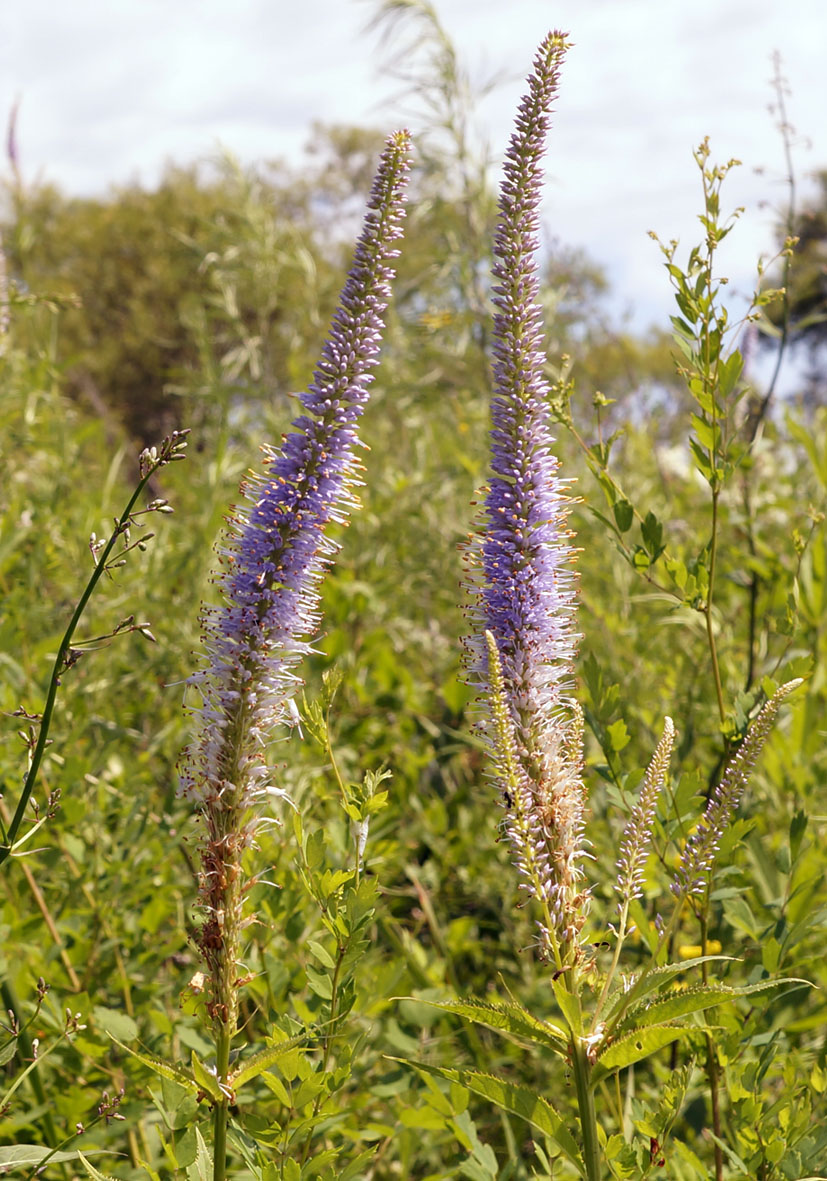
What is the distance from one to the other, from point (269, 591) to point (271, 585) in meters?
0.03

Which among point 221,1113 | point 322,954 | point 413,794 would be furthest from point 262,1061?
point 413,794

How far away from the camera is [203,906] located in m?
1.78

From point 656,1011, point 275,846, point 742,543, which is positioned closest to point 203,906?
point 656,1011

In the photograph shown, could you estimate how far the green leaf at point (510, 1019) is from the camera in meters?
1.63

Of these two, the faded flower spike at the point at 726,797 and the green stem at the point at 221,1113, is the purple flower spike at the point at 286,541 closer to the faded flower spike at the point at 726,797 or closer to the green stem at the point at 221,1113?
the green stem at the point at 221,1113

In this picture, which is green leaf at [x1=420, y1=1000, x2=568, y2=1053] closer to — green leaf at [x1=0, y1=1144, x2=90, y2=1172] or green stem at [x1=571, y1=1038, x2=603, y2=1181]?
green stem at [x1=571, y1=1038, x2=603, y2=1181]

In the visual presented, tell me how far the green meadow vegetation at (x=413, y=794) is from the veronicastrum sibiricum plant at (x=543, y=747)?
0.05 m

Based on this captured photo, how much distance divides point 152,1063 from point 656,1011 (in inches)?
31.0

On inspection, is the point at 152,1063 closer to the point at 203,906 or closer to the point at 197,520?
the point at 203,906

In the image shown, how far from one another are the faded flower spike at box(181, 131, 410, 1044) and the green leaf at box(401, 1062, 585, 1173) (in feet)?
1.29

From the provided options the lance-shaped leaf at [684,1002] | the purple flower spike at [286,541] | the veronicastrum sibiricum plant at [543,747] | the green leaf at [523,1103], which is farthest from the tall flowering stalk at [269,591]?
the lance-shaped leaf at [684,1002]

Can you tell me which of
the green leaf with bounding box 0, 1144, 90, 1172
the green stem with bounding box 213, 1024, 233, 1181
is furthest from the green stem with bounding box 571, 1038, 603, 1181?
the green leaf with bounding box 0, 1144, 90, 1172

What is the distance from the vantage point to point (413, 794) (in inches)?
162

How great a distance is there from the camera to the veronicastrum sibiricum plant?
1.65m
